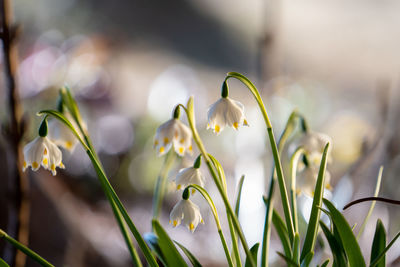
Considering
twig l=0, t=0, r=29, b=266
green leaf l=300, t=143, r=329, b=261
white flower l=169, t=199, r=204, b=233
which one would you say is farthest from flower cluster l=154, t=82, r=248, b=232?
twig l=0, t=0, r=29, b=266

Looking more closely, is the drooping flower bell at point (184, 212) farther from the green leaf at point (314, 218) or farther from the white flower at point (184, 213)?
the green leaf at point (314, 218)

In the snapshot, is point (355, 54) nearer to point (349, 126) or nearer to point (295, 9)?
point (295, 9)

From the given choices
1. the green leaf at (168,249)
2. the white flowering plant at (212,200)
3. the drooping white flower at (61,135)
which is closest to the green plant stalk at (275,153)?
the white flowering plant at (212,200)

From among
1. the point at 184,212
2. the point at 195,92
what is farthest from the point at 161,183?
the point at 195,92

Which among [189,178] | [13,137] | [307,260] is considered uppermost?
[13,137]

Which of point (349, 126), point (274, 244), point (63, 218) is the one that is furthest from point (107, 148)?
point (349, 126)

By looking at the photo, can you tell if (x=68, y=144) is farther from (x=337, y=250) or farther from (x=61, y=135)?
(x=337, y=250)

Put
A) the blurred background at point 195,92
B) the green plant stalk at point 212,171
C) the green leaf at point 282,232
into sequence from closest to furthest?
the green plant stalk at point 212,171 → the green leaf at point 282,232 → the blurred background at point 195,92
